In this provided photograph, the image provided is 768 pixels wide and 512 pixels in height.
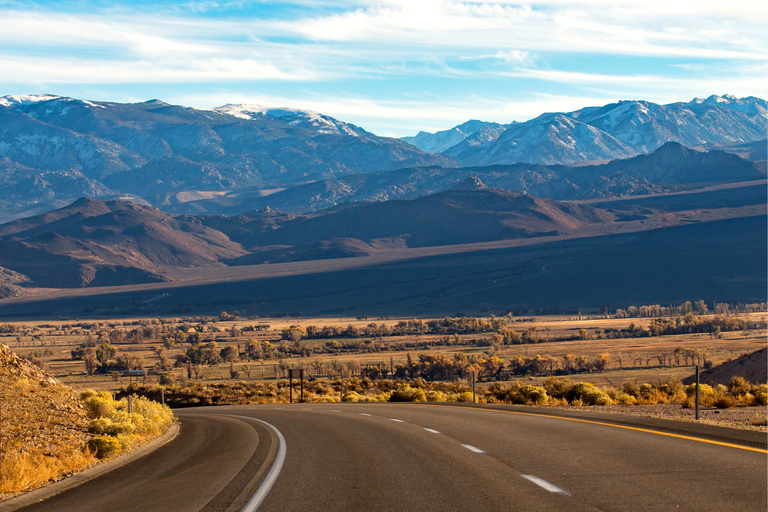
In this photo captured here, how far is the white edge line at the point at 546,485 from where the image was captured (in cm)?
880

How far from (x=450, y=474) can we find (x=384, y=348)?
4147 inches

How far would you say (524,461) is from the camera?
431 inches

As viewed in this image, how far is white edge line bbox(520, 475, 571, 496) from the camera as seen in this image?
28.9 ft

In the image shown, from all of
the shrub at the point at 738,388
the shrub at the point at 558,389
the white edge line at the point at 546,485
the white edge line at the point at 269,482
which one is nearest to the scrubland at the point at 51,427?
the white edge line at the point at 269,482

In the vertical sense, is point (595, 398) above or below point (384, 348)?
above

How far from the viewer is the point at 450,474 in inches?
404

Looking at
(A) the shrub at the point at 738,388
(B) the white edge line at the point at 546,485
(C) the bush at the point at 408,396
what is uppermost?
(B) the white edge line at the point at 546,485

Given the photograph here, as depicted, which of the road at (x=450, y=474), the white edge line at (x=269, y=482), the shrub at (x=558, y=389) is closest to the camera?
the road at (x=450, y=474)

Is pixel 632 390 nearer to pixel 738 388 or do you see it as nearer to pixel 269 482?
pixel 738 388

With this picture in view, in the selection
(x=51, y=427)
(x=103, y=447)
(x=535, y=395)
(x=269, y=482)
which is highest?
(x=269, y=482)

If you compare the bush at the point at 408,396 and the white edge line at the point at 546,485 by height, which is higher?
the white edge line at the point at 546,485

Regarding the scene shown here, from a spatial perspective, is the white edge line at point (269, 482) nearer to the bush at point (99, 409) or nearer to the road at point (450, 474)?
the road at point (450, 474)

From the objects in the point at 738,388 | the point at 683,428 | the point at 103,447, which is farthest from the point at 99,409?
the point at 738,388

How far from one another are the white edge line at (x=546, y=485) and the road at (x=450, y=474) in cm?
1
